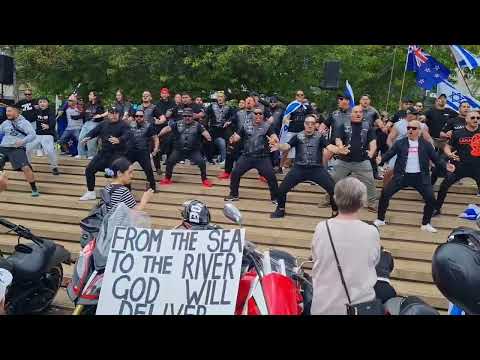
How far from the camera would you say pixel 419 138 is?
26.6 ft

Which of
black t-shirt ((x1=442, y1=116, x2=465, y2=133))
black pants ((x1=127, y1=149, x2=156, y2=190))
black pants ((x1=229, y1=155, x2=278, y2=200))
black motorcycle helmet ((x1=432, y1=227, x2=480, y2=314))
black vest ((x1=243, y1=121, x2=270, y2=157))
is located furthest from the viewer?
black pants ((x1=127, y1=149, x2=156, y2=190))

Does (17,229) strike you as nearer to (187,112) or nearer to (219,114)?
(187,112)

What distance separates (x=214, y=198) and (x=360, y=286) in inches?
254

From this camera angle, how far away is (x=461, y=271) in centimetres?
323

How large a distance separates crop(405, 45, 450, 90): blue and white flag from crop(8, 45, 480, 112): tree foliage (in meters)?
5.42

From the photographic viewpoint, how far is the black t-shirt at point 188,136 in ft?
33.3

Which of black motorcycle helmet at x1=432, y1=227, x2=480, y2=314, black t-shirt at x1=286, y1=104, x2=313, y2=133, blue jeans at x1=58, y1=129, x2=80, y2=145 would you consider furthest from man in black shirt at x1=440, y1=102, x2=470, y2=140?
blue jeans at x1=58, y1=129, x2=80, y2=145

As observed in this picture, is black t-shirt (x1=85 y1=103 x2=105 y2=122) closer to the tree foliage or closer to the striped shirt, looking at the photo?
the tree foliage

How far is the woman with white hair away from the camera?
337cm
